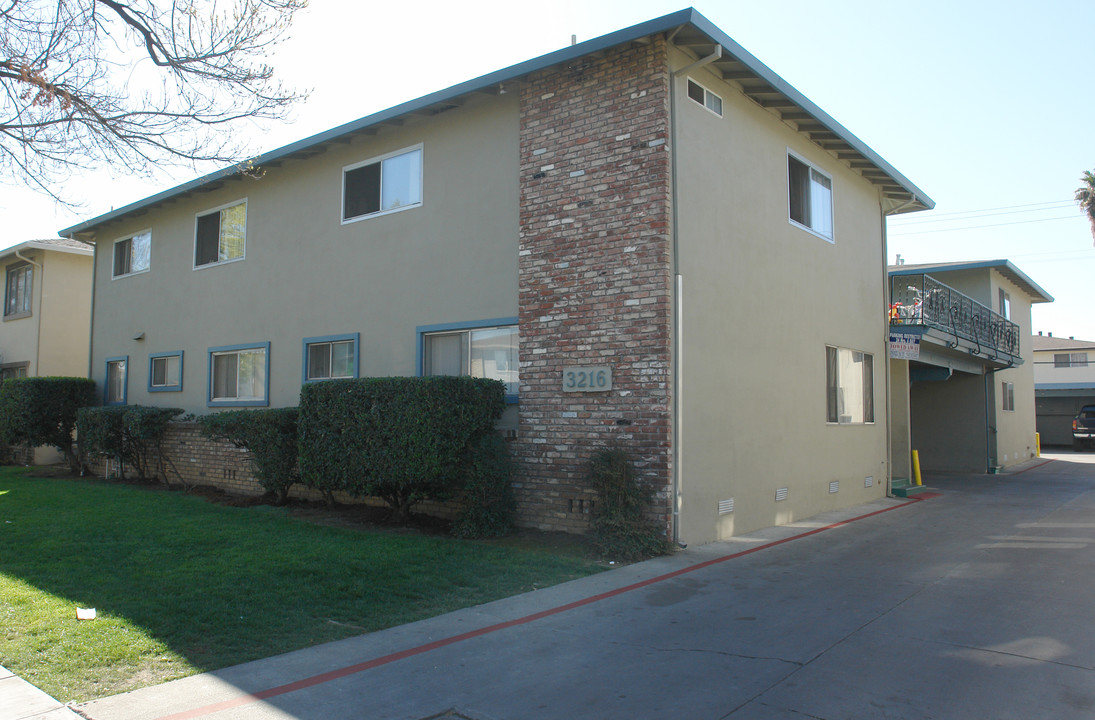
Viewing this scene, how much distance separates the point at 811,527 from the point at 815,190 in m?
5.65

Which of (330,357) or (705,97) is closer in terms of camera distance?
(705,97)

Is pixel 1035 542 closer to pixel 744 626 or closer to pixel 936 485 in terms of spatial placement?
pixel 744 626

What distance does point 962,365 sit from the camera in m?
19.9

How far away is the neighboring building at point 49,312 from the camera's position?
21.2 m

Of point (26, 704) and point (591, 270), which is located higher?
point (591, 270)

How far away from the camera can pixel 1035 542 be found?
1013cm

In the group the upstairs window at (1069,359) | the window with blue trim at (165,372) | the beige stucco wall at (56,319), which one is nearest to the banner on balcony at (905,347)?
the window with blue trim at (165,372)

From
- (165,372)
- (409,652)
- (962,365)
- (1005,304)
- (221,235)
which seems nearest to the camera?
(409,652)

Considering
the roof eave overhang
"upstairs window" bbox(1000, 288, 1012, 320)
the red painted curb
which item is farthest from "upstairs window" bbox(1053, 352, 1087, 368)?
A: the red painted curb

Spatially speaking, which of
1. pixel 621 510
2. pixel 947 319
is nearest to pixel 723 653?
pixel 621 510

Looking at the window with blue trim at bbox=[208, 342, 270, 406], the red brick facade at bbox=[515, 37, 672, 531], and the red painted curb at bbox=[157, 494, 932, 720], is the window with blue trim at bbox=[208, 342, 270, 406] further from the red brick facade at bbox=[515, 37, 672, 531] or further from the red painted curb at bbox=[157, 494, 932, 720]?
the red painted curb at bbox=[157, 494, 932, 720]

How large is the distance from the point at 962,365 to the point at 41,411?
2161 centimetres

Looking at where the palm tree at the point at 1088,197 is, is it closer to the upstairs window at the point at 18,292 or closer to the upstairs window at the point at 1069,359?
the upstairs window at the point at 1069,359

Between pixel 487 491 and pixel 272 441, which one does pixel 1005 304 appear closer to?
pixel 487 491
